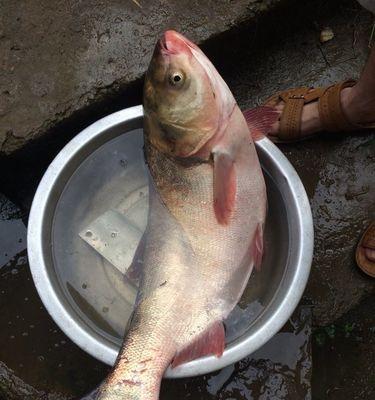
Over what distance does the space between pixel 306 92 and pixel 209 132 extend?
1.28m

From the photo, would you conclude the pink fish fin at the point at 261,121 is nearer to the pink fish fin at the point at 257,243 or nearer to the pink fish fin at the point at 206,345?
the pink fish fin at the point at 257,243

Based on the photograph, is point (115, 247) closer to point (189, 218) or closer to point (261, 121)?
point (189, 218)

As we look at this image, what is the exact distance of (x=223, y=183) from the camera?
2.32m

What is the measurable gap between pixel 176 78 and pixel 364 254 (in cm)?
162

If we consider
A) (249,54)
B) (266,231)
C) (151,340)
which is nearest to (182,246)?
(151,340)

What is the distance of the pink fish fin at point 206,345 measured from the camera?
2463 millimetres

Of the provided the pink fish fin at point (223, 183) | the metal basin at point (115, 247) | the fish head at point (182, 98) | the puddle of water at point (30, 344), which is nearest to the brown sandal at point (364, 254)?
the metal basin at point (115, 247)

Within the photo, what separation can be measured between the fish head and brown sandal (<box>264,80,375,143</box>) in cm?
101

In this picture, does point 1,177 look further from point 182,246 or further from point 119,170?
point 182,246

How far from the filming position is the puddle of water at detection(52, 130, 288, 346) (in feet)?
9.52

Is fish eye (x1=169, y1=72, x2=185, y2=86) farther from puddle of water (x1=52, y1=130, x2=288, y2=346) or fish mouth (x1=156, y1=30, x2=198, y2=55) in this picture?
puddle of water (x1=52, y1=130, x2=288, y2=346)

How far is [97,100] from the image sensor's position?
308 centimetres

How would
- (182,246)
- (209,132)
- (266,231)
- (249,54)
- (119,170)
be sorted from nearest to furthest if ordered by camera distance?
(209,132), (182,246), (266,231), (119,170), (249,54)

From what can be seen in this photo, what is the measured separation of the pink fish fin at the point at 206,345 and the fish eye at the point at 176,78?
1076 mm
